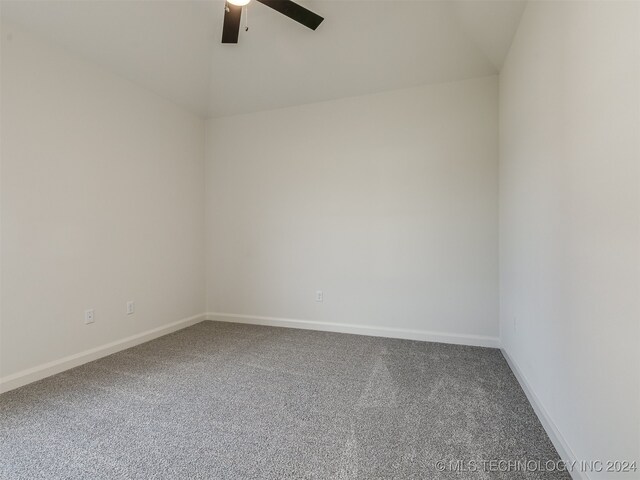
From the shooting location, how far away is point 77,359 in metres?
2.58

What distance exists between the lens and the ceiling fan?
1.89 metres

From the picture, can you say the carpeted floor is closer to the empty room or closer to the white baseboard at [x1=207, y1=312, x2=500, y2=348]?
the empty room

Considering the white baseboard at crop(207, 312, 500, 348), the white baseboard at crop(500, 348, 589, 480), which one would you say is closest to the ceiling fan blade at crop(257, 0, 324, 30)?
the white baseboard at crop(500, 348, 589, 480)

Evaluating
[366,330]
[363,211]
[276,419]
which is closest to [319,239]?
[363,211]

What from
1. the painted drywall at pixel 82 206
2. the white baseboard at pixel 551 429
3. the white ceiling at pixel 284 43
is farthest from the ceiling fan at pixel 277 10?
the white baseboard at pixel 551 429

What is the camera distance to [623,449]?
1005 mm

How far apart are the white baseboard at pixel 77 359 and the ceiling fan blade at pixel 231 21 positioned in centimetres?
278

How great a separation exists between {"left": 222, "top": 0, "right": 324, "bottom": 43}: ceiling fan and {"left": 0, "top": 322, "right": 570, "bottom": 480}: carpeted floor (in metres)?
2.48

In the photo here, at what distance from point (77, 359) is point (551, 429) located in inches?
132

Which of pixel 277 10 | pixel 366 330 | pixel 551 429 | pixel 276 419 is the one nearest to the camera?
pixel 551 429

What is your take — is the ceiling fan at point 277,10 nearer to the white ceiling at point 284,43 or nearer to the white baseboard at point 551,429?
the white ceiling at point 284,43

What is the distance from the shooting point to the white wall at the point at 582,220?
99cm

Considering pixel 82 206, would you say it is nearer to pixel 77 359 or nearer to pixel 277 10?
pixel 77 359

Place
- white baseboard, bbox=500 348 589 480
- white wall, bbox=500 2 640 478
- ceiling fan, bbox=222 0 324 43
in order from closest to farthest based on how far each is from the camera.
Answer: white wall, bbox=500 2 640 478, white baseboard, bbox=500 348 589 480, ceiling fan, bbox=222 0 324 43
